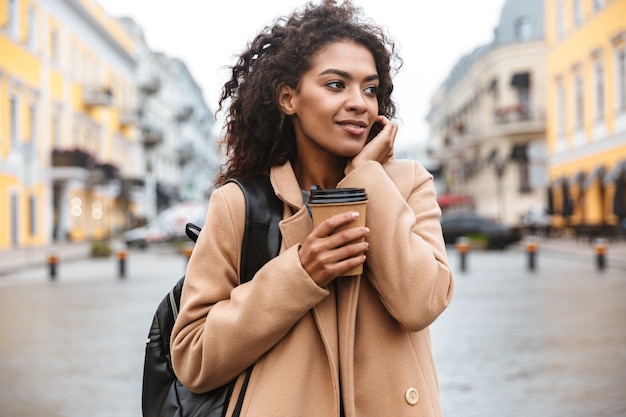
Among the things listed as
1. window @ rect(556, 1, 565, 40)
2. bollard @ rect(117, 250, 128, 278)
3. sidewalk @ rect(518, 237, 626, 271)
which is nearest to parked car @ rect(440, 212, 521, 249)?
sidewalk @ rect(518, 237, 626, 271)

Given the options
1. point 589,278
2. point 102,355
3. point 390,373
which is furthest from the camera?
point 589,278

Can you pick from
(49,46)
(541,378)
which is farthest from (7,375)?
(49,46)

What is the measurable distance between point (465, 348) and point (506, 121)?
132 feet

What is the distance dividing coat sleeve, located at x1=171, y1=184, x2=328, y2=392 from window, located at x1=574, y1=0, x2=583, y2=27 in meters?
34.2

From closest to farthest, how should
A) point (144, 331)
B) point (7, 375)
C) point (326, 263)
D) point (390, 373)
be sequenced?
point (326, 263)
point (390, 373)
point (7, 375)
point (144, 331)

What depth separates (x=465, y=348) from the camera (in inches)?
301

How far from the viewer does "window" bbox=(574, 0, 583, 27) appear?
33.0m

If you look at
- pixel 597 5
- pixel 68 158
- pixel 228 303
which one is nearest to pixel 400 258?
pixel 228 303

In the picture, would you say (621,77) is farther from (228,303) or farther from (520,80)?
(228,303)

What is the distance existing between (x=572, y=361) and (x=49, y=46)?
34271 mm

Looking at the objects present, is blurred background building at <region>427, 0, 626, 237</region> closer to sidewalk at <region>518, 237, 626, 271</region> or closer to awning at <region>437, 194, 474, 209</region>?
awning at <region>437, 194, 474, 209</region>

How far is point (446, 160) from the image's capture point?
6925 cm

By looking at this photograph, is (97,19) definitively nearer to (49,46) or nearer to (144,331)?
(49,46)

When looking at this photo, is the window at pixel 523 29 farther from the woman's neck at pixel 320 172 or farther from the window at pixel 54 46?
the woman's neck at pixel 320 172
